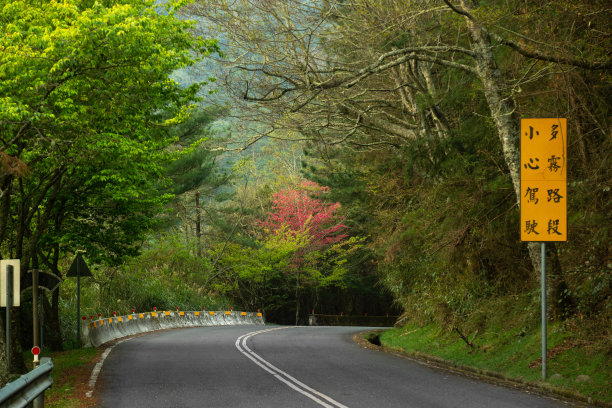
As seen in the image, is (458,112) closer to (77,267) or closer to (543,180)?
(543,180)

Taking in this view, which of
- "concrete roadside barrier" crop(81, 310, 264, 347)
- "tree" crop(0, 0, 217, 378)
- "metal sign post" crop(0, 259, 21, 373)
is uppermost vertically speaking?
"tree" crop(0, 0, 217, 378)

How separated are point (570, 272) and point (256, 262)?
1253 inches

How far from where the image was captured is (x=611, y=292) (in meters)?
12.7

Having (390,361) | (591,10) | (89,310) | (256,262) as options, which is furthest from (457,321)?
(256,262)

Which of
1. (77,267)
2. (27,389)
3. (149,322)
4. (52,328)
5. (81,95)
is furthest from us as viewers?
(149,322)

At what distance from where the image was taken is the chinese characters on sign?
12.4 meters

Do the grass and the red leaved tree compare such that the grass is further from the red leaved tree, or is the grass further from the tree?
the red leaved tree

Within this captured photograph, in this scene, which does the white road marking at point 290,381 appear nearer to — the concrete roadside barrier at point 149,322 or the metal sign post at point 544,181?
the metal sign post at point 544,181

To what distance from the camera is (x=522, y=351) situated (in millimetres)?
13789

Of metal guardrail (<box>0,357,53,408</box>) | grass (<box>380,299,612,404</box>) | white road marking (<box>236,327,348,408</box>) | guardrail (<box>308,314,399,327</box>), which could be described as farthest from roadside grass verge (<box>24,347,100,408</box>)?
guardrail (<box>308,314,399,327</box>)

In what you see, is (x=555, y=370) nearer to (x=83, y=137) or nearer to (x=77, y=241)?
(x=83, y=137)

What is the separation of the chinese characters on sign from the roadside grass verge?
8.49 meters

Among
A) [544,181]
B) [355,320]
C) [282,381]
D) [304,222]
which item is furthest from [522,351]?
[355,320]

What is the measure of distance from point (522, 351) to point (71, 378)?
366 inches
